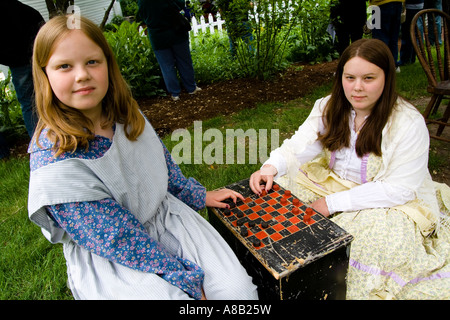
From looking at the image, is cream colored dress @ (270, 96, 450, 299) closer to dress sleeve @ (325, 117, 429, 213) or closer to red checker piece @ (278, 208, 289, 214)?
dress sleeve @ (325, 117, 429, 213)

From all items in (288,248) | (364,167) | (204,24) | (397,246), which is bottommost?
(397,246)

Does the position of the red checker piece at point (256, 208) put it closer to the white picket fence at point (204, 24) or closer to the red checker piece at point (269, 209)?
the red checker piece at point (269, 209)

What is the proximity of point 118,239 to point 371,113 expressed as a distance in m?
1.54

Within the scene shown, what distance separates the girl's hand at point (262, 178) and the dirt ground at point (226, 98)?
2333 mm

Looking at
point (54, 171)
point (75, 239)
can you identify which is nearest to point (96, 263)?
point (75, 239)

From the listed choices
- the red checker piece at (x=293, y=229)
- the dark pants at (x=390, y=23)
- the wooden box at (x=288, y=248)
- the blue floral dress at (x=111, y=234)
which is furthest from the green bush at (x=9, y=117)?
the dark pants at (x=390, y=23)

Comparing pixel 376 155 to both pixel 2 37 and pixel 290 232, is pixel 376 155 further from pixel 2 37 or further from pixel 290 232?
pixel 2 37

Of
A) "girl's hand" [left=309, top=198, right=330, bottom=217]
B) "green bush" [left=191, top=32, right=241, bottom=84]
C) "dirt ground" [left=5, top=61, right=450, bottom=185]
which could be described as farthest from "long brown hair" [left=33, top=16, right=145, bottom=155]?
"green bush" [left=191, top=32, right=241, bottom=84]

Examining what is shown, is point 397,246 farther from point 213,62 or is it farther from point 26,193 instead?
point 213,62

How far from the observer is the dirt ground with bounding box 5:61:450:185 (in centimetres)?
440

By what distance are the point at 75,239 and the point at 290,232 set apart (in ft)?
3.02

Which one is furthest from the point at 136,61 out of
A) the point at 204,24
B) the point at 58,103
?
the point at 58,103

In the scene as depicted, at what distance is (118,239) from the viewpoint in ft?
4.19

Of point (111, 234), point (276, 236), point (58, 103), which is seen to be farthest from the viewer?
point (276, 236)
